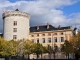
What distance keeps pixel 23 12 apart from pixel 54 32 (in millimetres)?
14913

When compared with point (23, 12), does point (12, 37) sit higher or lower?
lower

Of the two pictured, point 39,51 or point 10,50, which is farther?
point 39,51

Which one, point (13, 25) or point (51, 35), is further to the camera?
point (51, 35)

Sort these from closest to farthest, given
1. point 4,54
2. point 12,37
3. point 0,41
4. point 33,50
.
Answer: point 4,54, point 0,41, point 33,50, point 12,37

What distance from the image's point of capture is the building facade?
74125mm

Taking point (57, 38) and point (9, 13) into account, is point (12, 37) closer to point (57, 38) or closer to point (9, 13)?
point (9, 13)

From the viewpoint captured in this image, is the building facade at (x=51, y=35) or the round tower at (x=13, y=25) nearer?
the round tower at (x=13, y=25)

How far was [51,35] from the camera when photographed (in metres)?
77.0

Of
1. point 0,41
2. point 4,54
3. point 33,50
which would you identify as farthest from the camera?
point 33,50

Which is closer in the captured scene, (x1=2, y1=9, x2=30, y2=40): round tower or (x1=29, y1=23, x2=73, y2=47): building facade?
(x1=2, y1=9, x2=30, y2=40): round tower

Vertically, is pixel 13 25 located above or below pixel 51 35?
above

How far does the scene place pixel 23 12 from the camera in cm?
7531

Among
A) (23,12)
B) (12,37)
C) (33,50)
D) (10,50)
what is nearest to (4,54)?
(10,50)

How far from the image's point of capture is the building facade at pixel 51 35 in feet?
243
